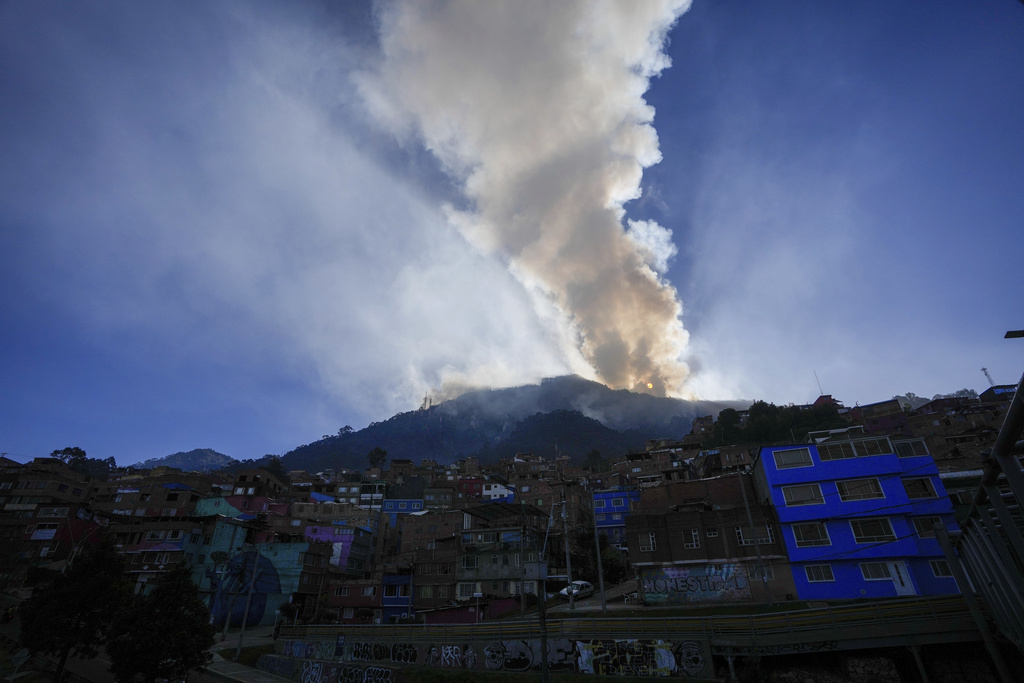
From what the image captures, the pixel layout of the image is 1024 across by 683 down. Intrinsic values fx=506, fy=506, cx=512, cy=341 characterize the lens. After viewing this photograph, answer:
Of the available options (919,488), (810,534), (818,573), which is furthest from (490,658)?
(919,488)

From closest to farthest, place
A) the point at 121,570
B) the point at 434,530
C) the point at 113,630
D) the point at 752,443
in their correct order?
1. the point at 113,630
2. the point at 121,570
3. the point at 434,530
4. the point at 752,443

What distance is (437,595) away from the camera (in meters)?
57.9

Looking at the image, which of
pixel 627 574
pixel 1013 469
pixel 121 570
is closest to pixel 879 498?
pixel 627 574

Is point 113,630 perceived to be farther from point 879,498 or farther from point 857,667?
point 879,498

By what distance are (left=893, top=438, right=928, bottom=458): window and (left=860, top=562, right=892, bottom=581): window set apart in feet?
30.8

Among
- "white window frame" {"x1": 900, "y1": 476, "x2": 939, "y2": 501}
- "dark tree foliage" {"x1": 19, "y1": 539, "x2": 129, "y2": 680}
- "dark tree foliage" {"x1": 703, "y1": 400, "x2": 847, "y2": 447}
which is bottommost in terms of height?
"dark tree foliage" {"x1": 19, "y1": 539, "x2": 129, "y2": 680}

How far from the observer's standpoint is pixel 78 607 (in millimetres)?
33094

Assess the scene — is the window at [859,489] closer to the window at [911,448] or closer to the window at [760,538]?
the window at [911,448]

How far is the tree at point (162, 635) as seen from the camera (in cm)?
2894

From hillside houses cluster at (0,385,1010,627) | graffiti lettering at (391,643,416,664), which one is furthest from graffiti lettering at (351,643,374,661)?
hillside houses cluster at (0,385,1010,627)

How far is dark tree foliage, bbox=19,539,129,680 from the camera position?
A: 32.2 metres

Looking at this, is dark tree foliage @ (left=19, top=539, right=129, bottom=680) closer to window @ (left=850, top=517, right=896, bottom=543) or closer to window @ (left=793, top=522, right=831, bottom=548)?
window @ (left=793, top=522, right=831, bottom=548)

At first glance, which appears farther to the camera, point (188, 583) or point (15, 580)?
point (15, 580)

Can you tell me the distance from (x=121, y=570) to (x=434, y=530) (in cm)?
4323
